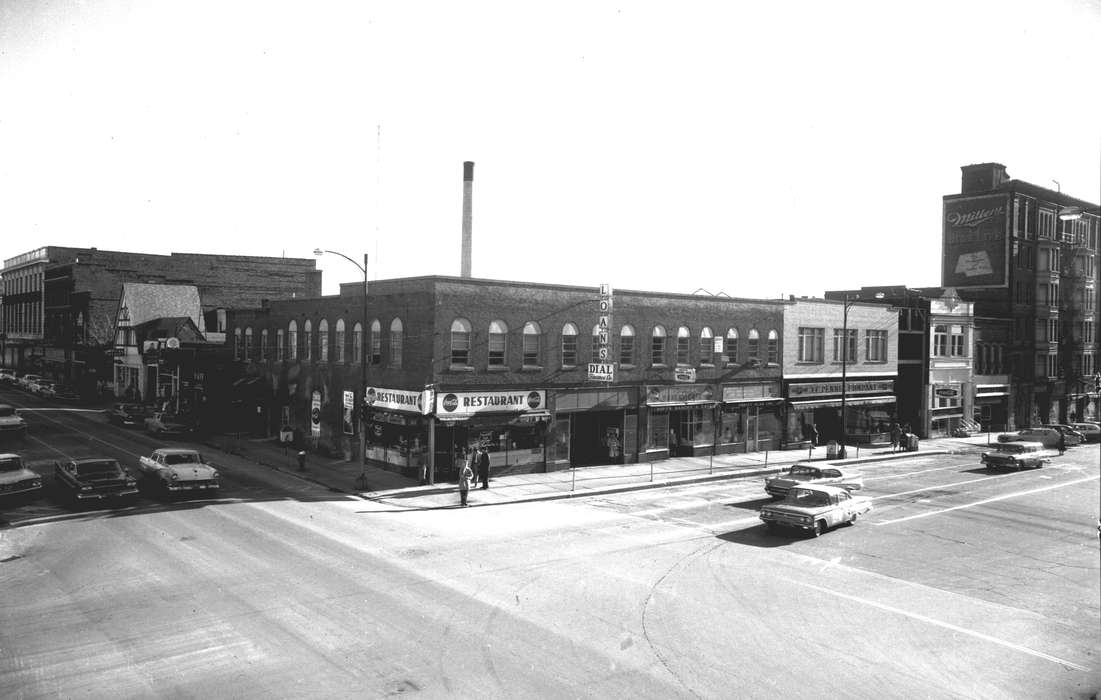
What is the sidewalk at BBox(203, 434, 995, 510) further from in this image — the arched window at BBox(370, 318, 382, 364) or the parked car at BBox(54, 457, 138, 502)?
the parked car at BBox(54, 457, 138, 502)

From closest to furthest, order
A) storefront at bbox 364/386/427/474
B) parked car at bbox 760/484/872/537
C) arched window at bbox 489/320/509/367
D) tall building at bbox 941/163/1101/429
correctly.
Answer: parked car at bbox 760/484/872/537, storefront at bbox 364/386/427/474, arched window at bbox 489/320/509/367, tall building at bbox 941/163/1101/429

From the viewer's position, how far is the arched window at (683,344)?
41062 millimetres

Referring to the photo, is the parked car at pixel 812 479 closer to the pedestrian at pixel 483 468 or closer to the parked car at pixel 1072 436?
the pedestrian at pixel 483 468

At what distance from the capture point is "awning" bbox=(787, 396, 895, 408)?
47.1m

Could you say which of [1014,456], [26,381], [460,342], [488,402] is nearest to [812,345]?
[1014,456]

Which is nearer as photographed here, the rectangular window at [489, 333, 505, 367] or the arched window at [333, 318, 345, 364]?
the rectangular window at [489, 333, 505, 367]

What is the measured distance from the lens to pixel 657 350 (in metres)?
40.3

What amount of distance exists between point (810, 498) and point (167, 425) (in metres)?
36.9

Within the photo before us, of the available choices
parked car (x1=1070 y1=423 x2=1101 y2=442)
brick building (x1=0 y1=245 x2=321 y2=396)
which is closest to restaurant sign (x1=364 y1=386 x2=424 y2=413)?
brick building (x1=0 y1=245 x2=321 y2=396)

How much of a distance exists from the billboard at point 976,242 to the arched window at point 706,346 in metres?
36.0

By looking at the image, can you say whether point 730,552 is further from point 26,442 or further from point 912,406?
point 912,406

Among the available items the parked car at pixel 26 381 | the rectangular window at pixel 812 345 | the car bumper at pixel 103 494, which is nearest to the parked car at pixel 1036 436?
the rectangular window at pixel 812 345

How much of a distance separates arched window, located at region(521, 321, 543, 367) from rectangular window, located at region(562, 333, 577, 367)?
1.44 m

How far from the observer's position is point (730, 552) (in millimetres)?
20812
